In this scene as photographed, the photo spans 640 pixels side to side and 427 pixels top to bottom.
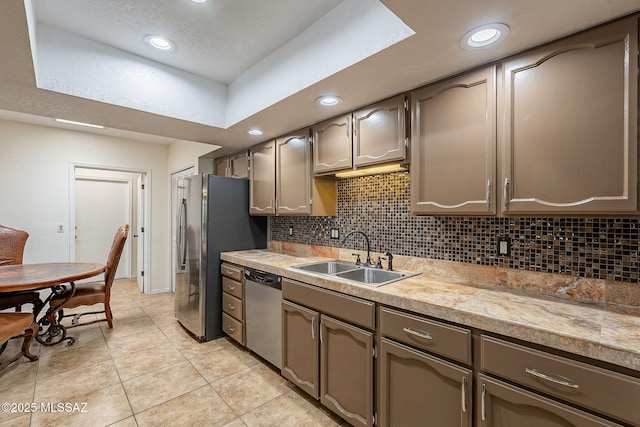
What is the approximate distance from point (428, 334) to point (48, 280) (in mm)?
3036

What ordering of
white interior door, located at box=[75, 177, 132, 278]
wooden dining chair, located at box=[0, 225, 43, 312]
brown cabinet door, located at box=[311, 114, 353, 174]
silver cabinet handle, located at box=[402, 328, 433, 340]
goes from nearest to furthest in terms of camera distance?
silver cabinet handle, located at box=[402, 328, 433, 340]
brown cabinet door, located at box=[311, 114, 353, 174]
wooden dining chair, located at box=[0, 225, 43, 312]
white interior door, located at box=[75, 177, 132, 278]

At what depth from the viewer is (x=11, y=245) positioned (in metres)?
3.45

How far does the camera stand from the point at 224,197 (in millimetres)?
3125

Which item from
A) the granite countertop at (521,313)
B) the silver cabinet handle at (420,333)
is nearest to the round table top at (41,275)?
the granite countertop at (521,313)

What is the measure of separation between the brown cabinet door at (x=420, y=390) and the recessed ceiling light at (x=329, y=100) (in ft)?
5.21

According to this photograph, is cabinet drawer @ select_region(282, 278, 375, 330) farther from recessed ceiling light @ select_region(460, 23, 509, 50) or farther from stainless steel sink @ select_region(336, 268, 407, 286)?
recessed ceiling light @ select_region(460, 23, 509, 50)

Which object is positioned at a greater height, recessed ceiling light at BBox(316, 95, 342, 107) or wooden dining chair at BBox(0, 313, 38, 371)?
recessed ceiling light at BBox(316, 95, 342, 107)

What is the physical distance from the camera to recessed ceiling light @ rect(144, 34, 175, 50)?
1992 mm

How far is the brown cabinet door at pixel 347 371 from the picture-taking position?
165 centimetres

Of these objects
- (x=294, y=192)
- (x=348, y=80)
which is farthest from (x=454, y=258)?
(x=294, y=192)

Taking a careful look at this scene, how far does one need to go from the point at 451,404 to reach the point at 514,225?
3.38 ft

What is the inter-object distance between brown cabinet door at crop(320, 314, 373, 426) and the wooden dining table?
7.82 ft

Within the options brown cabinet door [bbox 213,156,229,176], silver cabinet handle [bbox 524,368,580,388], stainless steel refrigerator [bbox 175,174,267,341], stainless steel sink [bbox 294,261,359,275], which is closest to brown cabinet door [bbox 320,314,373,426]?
stainless steel sink [bbox 294,261,359,275]

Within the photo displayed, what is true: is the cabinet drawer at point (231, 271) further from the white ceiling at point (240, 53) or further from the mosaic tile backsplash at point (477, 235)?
the white ceiling at point (240, 53)
